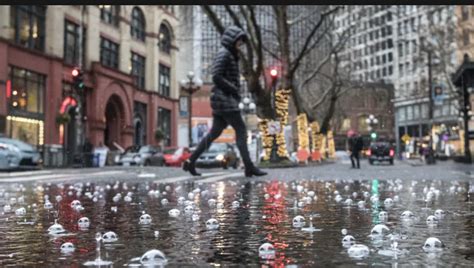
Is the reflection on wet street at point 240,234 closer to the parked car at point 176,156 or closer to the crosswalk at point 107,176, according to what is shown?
the crosswalk at point 107,176

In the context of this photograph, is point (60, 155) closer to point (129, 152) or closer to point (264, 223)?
point (129, 152)

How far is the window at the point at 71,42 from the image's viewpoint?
37.6 meters

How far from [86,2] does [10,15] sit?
93.3 feet

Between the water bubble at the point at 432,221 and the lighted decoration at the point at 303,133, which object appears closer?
the water bubble at the point at 432,221

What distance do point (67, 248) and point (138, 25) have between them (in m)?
49.7

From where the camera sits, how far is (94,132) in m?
40.5

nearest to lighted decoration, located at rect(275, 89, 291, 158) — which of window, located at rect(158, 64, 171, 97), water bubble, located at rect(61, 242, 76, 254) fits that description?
water bubble, located at rect(61, 242, 76, 254)

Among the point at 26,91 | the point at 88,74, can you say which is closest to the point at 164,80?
the point at 88,74

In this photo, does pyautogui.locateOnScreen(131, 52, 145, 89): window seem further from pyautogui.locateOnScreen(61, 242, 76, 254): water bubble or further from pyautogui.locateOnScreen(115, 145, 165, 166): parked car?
pyautogui.locateOnScreen(61, 242, 76, 254): water bubble

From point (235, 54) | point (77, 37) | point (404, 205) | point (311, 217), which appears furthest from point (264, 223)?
point (77, 37)

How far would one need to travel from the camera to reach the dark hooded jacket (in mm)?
11648

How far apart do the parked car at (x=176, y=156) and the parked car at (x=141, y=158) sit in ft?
1.40

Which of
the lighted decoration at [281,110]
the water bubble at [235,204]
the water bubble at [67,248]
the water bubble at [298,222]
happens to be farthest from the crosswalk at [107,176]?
the lighted decoration at [281,110]

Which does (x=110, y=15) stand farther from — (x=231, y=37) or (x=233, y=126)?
(x=233, y=126)
